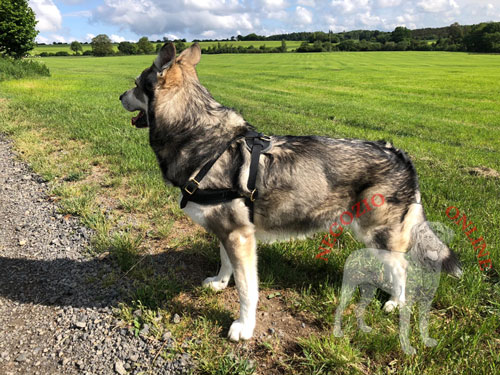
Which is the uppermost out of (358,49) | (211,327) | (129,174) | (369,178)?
(358,49)

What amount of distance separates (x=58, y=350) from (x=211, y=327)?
1340mm

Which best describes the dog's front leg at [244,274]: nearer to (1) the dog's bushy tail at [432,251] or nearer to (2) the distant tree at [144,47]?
(1) the dog's bushy tail at [432,251]

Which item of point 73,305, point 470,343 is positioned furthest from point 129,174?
point 470,343

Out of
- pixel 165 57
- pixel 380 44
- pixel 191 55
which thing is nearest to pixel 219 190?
pixel 165 57

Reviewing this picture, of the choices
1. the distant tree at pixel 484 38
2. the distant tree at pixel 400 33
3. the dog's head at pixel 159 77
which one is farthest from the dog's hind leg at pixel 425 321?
the distant tree at pixel 400 33

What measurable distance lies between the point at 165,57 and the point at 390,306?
325 cm

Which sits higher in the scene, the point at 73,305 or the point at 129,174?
the point at 129,174

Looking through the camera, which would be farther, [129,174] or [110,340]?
[129,174]

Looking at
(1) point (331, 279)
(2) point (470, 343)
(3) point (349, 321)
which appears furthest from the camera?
(1) point (331, 279)

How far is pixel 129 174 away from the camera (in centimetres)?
647

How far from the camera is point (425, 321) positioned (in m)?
2.93

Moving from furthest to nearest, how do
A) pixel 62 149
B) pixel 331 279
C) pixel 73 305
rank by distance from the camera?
pixel 62 149 < pixel 331 279 < pixel 73 305

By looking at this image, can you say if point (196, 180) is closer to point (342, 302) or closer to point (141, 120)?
point (141, 120)

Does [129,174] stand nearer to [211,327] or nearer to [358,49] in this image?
[211,327]
